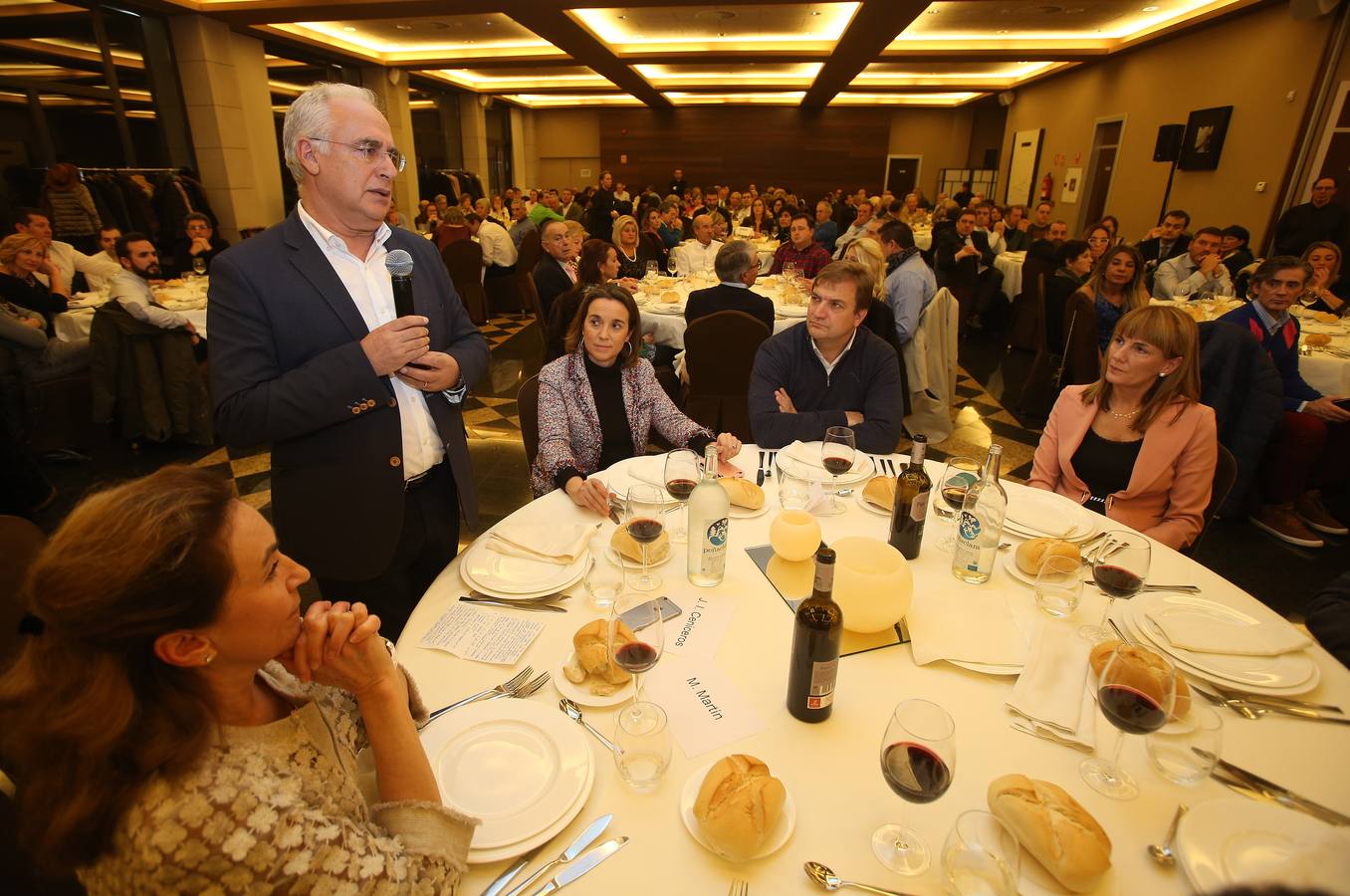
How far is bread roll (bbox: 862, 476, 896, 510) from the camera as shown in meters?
1.80

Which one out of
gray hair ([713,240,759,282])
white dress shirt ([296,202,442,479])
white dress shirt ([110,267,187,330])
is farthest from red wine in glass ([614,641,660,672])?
white dress shirt ([110,267,187,330])

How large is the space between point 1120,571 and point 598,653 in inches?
43.1

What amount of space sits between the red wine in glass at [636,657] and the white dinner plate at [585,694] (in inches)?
1.5

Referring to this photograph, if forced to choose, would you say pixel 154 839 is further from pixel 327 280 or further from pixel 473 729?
pixel 327 280

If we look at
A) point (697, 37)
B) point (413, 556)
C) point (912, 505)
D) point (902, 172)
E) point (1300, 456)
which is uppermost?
point (697, 37)

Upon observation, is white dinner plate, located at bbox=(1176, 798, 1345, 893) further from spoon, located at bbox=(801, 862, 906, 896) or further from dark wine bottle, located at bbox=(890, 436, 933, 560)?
dark wine bottle, located at bbox=(890, 436, 933, 560)

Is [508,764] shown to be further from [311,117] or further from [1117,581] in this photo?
[311,117]

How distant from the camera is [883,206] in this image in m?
9.10

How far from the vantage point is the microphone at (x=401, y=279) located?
5.55 ft

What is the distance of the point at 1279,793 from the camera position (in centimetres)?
96

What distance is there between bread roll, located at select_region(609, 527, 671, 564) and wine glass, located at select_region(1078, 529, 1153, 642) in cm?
88

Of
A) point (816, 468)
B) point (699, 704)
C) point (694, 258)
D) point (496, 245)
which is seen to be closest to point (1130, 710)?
point (699, 704)

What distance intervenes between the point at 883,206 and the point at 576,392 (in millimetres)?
8046

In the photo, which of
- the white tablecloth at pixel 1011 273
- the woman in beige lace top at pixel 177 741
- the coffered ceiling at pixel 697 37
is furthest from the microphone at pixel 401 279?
the white tablecloth at pixel 1011 273
